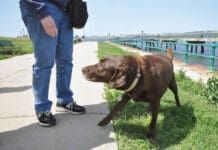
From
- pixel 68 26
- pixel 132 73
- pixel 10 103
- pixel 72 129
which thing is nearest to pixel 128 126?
pixel 72 129

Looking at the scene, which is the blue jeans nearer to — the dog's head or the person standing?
the person standing

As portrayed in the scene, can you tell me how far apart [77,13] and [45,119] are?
4.09 ft

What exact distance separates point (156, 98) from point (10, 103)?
7.96 feet

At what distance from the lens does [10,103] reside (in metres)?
5.07

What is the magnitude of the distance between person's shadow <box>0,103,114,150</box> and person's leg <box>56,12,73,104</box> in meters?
0.36

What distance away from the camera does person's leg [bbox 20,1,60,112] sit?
3699 millimetres

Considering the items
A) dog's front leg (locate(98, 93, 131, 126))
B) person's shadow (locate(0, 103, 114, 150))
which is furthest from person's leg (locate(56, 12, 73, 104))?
dog's front leg (locate(98, 93, 131, 126))

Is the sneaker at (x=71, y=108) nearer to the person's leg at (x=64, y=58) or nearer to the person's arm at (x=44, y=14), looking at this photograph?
the person's leg at (x=64, y=58)

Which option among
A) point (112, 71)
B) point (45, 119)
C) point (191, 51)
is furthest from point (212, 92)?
point (191, 51)

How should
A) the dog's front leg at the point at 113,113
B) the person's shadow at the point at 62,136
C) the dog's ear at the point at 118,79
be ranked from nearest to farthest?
the dog's ear at the point at 118,79 < the person's shadow at the point at 62,136 < the dog's front leg at the point at 113,113

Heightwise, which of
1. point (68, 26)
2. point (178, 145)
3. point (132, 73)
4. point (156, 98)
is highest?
point (68, 26)

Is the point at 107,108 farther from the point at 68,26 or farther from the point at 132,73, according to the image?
the point at 132,73

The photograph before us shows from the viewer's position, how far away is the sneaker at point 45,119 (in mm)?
3846

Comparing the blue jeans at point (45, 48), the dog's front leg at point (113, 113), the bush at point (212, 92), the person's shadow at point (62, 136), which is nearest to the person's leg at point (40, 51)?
the blue jeans at point (45, 48)
